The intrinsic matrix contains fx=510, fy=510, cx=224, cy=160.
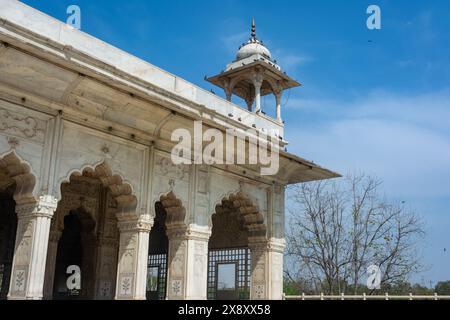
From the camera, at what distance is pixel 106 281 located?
12961mm

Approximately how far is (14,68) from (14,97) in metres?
0.61

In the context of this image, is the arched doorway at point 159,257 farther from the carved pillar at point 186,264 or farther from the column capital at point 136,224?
the column capital at point 136,224

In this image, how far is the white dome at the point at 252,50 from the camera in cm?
1555

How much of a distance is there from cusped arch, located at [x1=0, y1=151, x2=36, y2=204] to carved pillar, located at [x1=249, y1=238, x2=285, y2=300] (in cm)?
662

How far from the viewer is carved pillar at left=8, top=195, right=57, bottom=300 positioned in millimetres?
8359

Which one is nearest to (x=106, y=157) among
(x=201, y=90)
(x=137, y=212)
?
(x=137, y=212)

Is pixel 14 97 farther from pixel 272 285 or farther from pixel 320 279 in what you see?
pixel 320 279

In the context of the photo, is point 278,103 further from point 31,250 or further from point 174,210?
point 31,250

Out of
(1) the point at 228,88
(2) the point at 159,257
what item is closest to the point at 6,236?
(2) the point at 159,257

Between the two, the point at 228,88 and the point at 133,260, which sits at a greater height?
the point at 228,88

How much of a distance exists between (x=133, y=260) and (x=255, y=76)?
23.3 ft

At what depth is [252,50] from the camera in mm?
15570

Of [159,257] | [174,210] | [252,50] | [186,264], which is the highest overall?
[252,50]

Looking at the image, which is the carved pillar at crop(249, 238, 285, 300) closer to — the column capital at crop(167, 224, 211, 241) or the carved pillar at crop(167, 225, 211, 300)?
the carved pillar at crop(167, 225, 211, 300)
